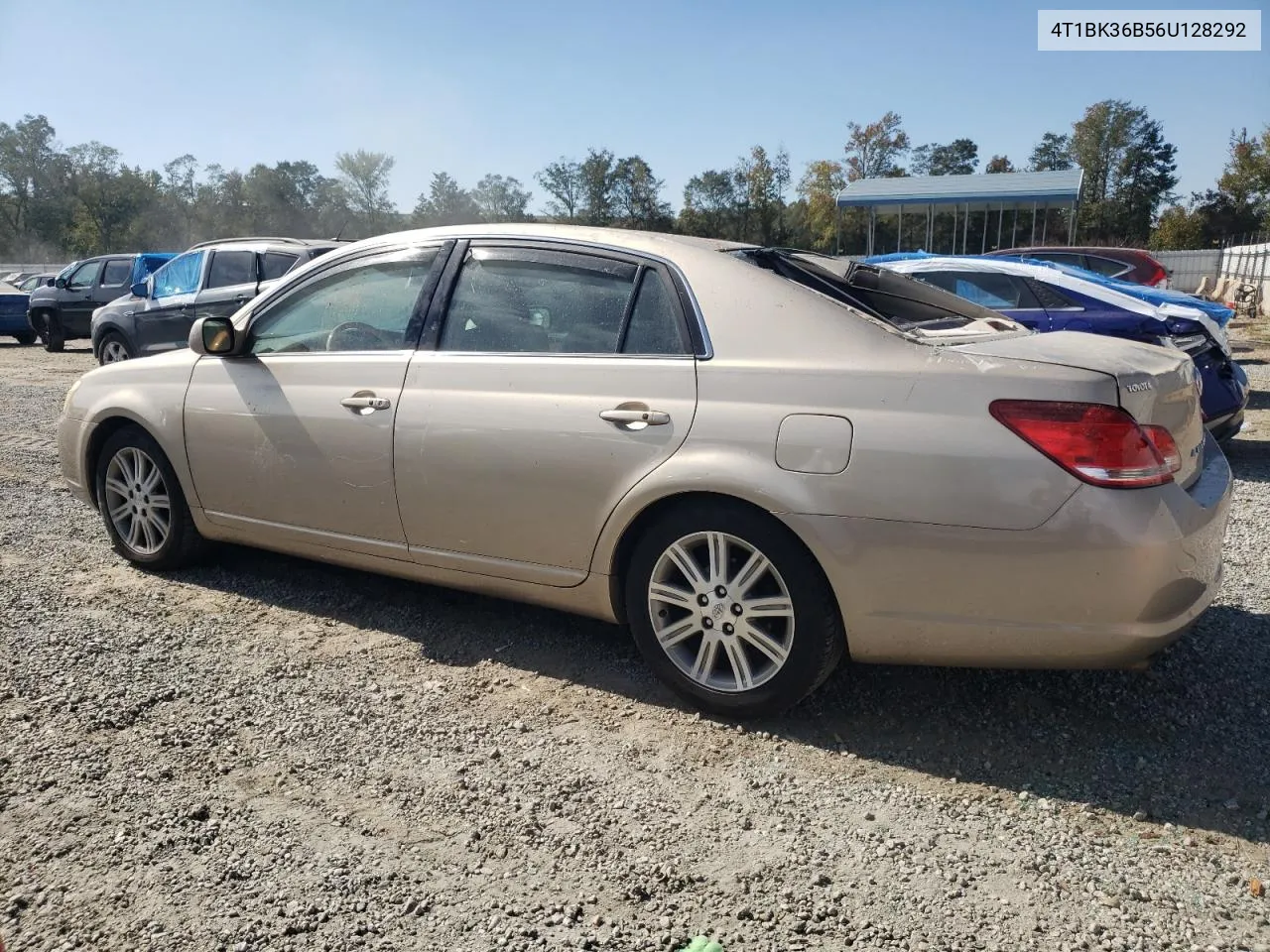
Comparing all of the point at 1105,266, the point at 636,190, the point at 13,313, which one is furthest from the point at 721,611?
the point at 636,190

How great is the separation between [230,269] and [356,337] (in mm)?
10135

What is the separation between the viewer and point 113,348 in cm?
1398

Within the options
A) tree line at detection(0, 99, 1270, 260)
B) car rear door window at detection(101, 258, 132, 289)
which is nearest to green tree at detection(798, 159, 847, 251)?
tree line at detection(0, 99, 1270, 260)

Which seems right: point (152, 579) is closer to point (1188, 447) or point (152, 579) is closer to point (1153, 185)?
point (1188, 447)

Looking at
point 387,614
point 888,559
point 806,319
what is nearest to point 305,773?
point 387,614

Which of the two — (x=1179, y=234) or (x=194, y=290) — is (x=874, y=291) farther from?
(x=1179, y=234)

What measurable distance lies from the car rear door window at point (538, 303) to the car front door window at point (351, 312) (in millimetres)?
249

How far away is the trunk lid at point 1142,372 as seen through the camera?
280 cm

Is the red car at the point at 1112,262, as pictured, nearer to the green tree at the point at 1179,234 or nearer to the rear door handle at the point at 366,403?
the rear door handle at the point at 366,403

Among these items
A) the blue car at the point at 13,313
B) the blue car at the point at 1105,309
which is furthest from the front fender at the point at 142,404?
the blue car at the point at 13,313

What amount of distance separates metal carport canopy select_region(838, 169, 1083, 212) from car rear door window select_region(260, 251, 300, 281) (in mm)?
20367

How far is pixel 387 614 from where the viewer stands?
427 centimetres

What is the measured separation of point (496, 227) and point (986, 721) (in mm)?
2564

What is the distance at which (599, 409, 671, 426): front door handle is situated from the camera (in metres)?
3.22
